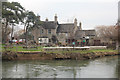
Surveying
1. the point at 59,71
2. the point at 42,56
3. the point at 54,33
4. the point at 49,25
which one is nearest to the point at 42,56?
the point at 42,56

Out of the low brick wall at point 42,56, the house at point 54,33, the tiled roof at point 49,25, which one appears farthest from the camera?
the tiled roof at point 49,25

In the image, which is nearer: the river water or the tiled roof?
the river water

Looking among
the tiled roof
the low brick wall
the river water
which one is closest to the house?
the tiled roof

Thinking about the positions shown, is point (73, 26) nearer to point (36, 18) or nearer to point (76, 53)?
point (36, 18)

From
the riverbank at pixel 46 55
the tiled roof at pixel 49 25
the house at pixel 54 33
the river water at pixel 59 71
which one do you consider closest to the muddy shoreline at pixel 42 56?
the riverbank at pixel 46 55

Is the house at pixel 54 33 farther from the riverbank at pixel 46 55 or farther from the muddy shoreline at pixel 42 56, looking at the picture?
the muddy shoreline at pixel 42 56

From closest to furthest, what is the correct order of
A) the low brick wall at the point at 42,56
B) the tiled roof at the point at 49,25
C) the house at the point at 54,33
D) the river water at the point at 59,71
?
the river water at the point at 59,71 → the low brick wall at the point at 42,56 → the house at the point at 54,33 → the tiled roof at the point at 49,25

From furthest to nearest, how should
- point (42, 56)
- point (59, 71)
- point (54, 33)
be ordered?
point (54, 33) → point (42, 56) → point (59, 71)

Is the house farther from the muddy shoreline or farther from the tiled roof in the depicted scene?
the muddy shoreline

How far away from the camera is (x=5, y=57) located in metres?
30.6

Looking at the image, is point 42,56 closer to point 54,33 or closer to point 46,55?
point 46,55

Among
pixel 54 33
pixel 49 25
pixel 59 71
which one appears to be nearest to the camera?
pixel 59 71

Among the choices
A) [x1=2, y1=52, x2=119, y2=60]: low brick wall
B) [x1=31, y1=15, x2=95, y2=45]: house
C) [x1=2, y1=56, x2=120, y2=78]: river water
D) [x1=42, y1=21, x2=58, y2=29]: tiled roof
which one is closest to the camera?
[x1=2, y1=56, x2=120, y2=78]: river water

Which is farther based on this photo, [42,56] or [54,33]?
[54,33]
